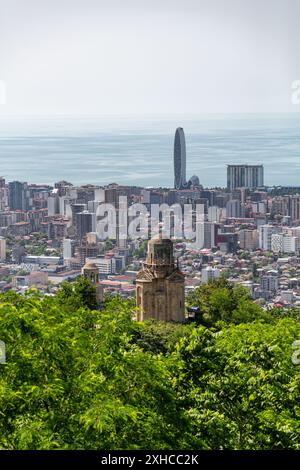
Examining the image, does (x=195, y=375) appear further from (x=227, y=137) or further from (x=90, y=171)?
(x=90, y=171)

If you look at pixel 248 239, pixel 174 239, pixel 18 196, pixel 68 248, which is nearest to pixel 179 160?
pixel 174 239

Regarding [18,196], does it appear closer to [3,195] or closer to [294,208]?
[3,195]

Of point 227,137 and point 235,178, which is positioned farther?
point 235,178

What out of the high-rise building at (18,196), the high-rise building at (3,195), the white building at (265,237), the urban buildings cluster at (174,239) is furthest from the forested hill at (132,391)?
the white building at (265,237)

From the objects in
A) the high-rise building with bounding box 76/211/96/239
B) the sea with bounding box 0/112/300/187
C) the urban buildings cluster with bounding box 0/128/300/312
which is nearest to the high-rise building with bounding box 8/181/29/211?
the urban buildings cluster with bounding box 0/128/300/312

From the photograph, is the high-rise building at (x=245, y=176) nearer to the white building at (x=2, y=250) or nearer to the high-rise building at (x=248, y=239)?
the high-rise building at (x=248, y=239)

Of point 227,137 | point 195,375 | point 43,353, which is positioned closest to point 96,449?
point 43,353
